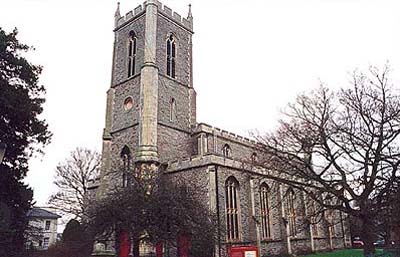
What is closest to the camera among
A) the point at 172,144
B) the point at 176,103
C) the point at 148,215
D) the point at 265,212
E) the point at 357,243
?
the point at 148,215

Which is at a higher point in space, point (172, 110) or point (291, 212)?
point (172, 110)

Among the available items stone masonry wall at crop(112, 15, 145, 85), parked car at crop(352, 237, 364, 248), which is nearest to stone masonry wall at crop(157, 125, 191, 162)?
stone masonry wall at crop(112, 15, 145, 85)

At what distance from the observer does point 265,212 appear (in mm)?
27297

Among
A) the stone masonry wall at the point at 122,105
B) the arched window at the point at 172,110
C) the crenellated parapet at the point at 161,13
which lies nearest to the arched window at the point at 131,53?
the stone masonry wall at the point at 122,105

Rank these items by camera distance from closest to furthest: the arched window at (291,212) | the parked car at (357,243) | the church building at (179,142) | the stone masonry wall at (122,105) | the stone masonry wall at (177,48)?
1. the church building at (179,142)
2. the stone masonry wall at (122,105)
3. the arched window at (291,212)
4. the stone masonry wall at (177,48)
5. the parked car at (357,243)

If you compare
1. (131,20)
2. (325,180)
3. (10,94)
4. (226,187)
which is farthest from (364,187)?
(131,20)

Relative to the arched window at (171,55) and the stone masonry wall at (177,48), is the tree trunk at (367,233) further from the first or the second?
the arched window at (171,55)

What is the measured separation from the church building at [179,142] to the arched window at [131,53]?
0.08m

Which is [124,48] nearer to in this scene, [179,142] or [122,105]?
[122,105]

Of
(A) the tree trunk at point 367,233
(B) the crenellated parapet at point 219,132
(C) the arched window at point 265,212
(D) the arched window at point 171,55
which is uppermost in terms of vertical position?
(D) the arched window at point 171,55

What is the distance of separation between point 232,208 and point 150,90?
1041cm

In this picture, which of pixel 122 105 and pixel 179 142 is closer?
pixel 179 142

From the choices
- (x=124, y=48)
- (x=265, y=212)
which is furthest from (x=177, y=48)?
(x=265, y=212)

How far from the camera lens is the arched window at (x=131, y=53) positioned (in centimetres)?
3053
